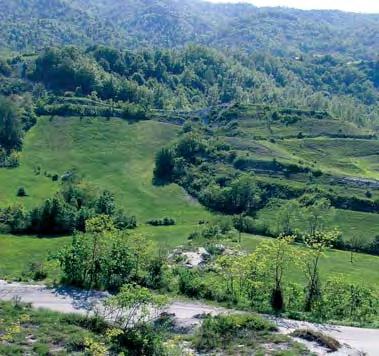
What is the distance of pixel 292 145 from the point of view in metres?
185

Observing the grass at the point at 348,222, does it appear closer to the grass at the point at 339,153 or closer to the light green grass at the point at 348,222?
the light green grass at the point at 348,222

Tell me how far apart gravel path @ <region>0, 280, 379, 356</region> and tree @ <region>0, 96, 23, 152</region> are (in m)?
126

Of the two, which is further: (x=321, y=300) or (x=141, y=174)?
(x=141, y=174)

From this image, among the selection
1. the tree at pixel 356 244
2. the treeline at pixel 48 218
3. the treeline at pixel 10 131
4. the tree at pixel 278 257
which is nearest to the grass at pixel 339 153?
the tree at pixel 356 244

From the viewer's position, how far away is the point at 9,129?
176125 mm

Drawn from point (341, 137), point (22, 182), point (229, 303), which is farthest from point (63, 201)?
point (341, 137)

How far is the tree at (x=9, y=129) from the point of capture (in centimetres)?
17550

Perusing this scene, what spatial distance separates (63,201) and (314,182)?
234 ft

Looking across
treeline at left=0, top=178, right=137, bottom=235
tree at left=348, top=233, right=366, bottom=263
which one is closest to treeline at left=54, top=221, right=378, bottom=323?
treeline at left=0, top=178, right=137, bottom=235

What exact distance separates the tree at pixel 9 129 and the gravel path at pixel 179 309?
126 metres

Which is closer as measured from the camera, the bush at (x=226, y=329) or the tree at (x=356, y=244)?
the bush at (x=226, y=329)

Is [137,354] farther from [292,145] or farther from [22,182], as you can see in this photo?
[292,145]

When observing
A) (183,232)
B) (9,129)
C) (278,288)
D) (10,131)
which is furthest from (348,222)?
(9,129)

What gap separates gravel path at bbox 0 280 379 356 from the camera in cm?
4456
